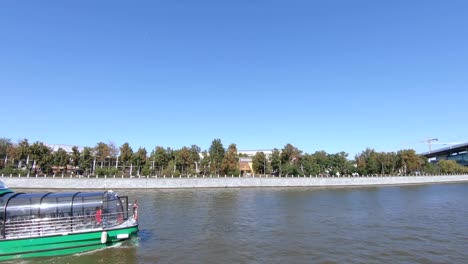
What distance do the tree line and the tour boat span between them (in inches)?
2613

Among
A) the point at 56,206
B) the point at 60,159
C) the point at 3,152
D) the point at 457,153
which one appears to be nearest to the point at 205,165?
the point at 60,159

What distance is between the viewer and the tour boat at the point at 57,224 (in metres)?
19.5

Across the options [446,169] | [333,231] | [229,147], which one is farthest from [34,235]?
[446,169]

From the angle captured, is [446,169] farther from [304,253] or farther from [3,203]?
[3,203]

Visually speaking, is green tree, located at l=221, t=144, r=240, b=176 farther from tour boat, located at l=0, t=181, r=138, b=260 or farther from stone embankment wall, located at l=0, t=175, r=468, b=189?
tour boat, located at l=0, t=181, r=138, b=260

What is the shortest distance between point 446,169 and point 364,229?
143 m

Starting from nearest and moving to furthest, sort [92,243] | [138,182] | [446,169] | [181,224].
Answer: [92,243], [181,224], [138,182], [446,169]

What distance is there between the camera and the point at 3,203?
20.2 m

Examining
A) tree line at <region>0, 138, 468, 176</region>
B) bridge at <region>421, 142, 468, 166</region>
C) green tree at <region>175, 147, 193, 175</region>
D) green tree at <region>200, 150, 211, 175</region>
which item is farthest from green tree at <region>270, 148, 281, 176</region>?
bridge at <region>421, 142, 468, 166</region>

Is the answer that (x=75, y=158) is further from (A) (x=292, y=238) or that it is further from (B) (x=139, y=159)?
(A) (x=292, y=238)

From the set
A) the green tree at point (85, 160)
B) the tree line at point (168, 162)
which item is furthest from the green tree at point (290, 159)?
the green tree at point (85, 160)

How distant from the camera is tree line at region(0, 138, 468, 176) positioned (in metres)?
86.6

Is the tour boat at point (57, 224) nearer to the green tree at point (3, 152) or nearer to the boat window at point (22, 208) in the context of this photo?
the boat window at point (22, 208)

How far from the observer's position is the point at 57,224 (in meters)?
20.7
